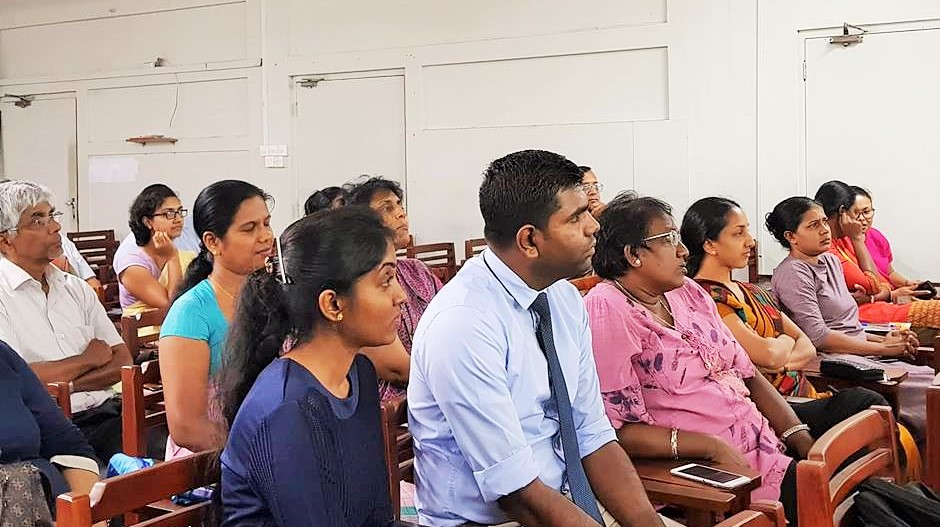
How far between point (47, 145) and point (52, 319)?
18.1ft

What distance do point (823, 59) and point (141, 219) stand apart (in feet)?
12.8

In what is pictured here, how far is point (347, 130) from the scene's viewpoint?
22.4 ft

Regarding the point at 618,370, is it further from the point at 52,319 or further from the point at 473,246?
the point at 473,246

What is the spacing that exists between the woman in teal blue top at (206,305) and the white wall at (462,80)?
371 cm

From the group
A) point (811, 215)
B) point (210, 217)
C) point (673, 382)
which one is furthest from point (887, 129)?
point (210, 217)

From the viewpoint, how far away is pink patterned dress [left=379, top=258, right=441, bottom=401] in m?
2.91

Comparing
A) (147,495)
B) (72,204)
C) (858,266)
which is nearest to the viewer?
(147,495)

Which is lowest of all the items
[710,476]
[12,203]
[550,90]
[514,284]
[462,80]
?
[710,476]

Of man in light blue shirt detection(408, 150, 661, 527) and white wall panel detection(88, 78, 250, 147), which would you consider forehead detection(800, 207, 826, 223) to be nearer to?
man in light blue shirt detection(408, 150, 661, 527)

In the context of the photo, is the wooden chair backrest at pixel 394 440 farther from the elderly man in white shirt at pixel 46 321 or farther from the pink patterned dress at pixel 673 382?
the elderly man in white shirt at pixel 46 321

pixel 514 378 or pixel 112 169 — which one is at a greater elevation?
pixel 112 169

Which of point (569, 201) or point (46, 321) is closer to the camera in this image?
point (569, 201)

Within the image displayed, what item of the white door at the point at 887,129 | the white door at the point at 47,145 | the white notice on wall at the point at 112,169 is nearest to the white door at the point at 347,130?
the white notice on wall at the point at 112,169

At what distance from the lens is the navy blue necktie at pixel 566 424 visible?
181 cm
